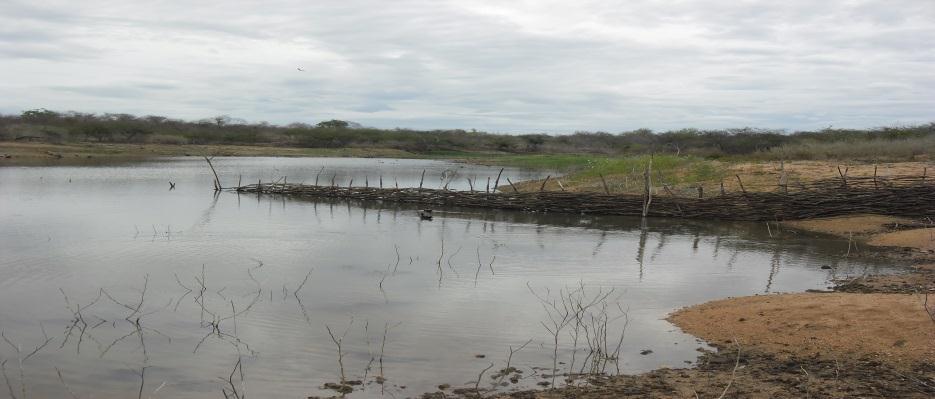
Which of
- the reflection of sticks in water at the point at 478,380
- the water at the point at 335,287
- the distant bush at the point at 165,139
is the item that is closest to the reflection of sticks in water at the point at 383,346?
the water at the point at 335,287

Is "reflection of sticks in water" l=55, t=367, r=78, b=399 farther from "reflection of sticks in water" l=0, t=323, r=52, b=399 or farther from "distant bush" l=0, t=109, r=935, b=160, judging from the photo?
"distant bush" l=0, t=109, r=935, b=160

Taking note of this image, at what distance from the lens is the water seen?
618 cm

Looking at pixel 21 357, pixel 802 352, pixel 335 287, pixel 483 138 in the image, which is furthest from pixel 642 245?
pixel 483 138

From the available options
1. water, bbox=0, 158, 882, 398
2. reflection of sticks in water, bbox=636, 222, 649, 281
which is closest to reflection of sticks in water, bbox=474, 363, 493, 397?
water, bbox=0, 158, 882, 398

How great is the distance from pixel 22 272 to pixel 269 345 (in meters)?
→ 5.29

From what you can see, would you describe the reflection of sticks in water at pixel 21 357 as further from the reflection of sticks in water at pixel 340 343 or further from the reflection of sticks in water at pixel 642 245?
the reflection of sticks in water at pixel 642 245

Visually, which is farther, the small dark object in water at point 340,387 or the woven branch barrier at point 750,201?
the woven branch barrier at point 750,201

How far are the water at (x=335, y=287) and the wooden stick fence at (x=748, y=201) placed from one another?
666mm

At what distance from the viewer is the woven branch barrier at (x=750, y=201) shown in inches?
649

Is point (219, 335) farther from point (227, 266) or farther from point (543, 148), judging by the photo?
point (543, 148)

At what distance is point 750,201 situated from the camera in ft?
58.5

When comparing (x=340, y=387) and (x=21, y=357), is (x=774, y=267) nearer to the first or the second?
(x=340, y=387)

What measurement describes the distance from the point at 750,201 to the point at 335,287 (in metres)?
11.8

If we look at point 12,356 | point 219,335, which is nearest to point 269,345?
point 219,335
